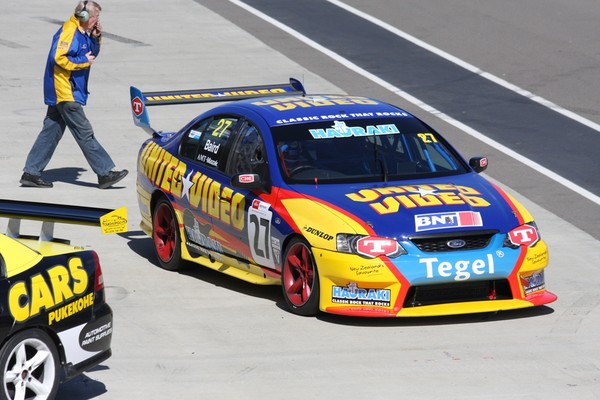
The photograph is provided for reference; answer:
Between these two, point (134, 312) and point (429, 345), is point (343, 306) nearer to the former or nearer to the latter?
point (429, 345)

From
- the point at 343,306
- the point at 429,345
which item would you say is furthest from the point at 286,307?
the point at 429,345

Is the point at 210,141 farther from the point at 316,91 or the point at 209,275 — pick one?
the point at 316,91

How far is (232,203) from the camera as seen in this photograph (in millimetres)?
10688

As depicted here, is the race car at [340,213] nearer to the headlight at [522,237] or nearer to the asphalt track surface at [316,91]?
the headlight at [522,237]

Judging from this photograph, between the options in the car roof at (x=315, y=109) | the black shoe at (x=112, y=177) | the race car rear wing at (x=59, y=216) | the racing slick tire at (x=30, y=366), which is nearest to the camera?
the racing slick tire at (x=30, y=366)

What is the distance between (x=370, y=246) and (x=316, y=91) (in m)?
9.54

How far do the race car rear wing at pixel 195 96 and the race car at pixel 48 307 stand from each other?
15.9 ft

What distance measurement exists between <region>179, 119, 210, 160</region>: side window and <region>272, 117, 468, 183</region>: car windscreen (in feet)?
3.36

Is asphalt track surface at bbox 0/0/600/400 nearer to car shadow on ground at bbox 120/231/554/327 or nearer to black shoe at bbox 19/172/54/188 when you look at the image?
car shadow on ground at bbox 120/231/554/327

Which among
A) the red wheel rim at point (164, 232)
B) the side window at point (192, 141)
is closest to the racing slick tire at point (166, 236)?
the red wheel rim at point (164, 232)

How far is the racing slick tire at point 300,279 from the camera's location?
32.1 ft

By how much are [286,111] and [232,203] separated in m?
0.92

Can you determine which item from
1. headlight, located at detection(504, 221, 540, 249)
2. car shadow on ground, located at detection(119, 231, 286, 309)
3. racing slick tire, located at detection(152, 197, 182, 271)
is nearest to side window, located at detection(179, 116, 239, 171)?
racing slick tire, located at detection(152, 197, 182, 271)

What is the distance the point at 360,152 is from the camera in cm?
1067
